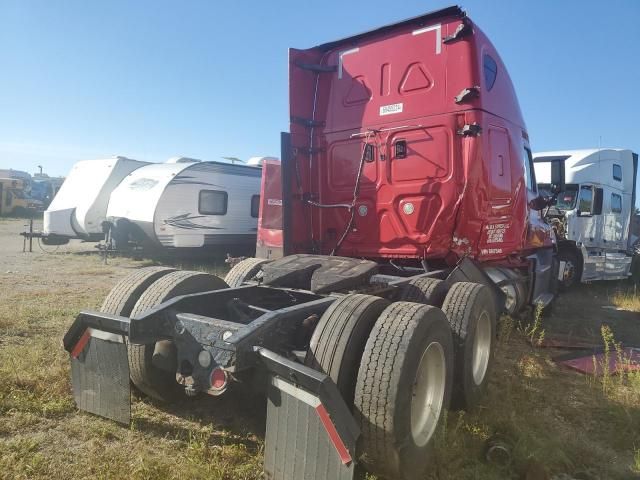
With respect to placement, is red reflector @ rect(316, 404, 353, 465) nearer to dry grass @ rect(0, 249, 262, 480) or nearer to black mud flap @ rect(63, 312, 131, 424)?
dry grass @ rect(0, 249, 262, 480)

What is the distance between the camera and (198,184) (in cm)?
1276

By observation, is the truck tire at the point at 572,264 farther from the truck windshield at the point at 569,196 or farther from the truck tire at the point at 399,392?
the truck tire at the point at 399,392

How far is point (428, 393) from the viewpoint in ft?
9.94

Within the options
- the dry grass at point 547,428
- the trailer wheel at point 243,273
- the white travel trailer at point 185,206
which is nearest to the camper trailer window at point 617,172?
the dry grass at point 547,428

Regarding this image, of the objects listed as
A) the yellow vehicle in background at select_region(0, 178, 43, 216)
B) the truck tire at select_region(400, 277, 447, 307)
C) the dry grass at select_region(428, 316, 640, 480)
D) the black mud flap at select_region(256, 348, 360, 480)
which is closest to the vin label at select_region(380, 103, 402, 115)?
the truck tire at select_region(400, 277, 447, 307)

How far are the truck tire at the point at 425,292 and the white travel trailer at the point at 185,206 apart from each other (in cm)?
924

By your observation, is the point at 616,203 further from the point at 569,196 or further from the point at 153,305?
the point at 153,305

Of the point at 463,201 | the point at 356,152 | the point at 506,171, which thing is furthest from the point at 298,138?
the point at 506,171

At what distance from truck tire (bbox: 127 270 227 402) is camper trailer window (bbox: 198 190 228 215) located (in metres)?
9.29

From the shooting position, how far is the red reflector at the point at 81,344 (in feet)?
10.1

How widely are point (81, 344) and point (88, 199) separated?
11.6 metres

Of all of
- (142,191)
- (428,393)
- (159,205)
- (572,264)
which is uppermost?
(142,191)

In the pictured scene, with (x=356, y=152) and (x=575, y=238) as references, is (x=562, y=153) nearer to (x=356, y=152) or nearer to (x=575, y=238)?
(x=575, y=238)

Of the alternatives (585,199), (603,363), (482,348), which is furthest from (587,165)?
(482,348)
